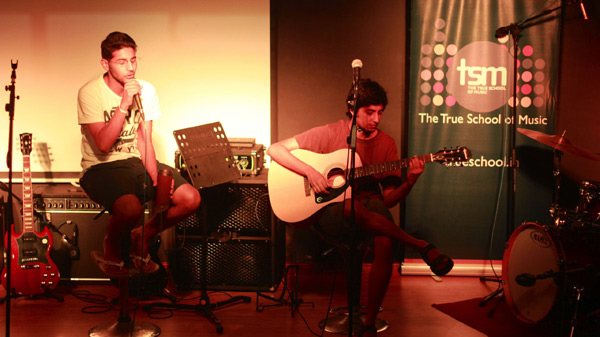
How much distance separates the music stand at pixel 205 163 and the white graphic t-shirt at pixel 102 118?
0.35m

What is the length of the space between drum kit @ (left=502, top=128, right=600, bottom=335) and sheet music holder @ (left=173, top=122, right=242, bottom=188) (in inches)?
75.8

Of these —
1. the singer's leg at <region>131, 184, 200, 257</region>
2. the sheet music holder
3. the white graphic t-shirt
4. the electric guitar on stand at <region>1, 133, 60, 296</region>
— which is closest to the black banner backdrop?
the sheet music holder

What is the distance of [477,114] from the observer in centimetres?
489

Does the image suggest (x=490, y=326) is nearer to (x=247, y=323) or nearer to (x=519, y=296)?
(x=519, y=296)

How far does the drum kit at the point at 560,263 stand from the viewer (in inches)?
139

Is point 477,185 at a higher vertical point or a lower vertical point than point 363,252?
higher

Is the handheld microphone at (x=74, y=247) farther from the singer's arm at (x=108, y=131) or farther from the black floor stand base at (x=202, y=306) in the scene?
the singer's arm at (x=108, y=131)

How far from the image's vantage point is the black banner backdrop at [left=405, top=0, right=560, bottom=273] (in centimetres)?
482

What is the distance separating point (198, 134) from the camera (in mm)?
3998

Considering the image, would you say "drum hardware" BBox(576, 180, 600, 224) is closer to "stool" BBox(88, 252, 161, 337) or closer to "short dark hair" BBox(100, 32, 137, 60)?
"stool" BBox(88, 252, 161, 337)

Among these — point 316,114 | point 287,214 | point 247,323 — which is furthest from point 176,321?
point 316,114

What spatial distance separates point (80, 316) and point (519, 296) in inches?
112

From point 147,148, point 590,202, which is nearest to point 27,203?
point 147,148

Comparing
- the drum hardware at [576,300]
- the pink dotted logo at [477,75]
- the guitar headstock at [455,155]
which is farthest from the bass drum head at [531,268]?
the pink dotted logo at [477,75]
